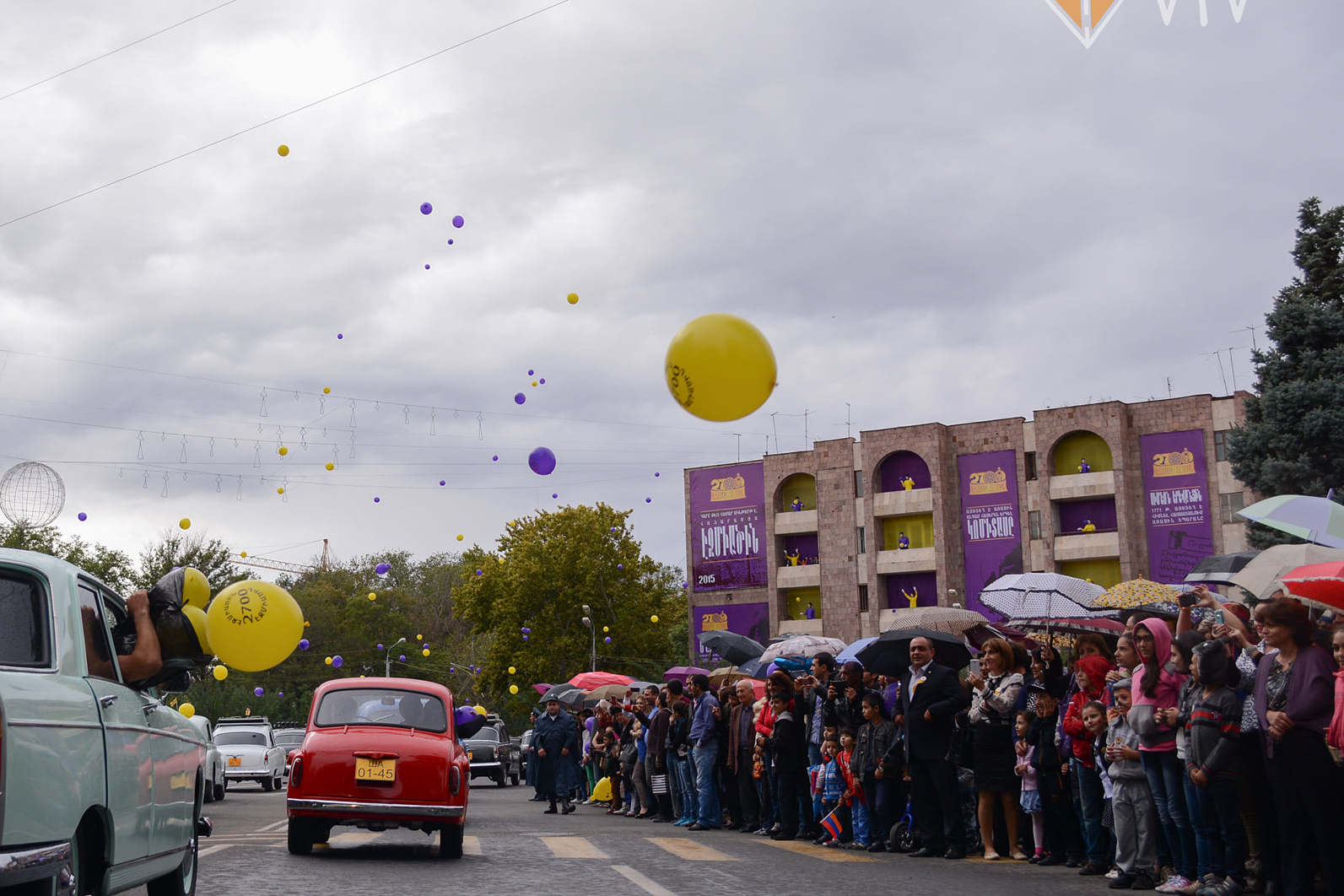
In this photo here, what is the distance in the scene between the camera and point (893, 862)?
1267 centimetres

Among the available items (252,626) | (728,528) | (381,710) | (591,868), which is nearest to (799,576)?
(728,528)

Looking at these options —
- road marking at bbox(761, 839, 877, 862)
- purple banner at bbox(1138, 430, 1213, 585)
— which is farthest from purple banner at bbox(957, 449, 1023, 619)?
road marking at bbox(761, 839, 877, 862)

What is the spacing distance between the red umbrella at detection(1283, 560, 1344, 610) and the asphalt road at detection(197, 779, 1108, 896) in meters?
2.63

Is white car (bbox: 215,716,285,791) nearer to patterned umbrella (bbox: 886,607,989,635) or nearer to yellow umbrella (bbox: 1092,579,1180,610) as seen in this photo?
patterned umbrella (bbox: 886,607,989,635)

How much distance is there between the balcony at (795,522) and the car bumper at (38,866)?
68745 mm

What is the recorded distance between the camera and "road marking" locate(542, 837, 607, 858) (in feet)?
42.8

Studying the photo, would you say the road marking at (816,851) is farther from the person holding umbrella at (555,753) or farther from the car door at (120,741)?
the person holding umbrella at (555,753)

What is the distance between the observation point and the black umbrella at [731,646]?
2425 centimetres

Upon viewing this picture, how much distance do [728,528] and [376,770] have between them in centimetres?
6553

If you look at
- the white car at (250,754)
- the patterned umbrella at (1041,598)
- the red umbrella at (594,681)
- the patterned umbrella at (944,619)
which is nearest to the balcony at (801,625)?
the white car at (250,754)

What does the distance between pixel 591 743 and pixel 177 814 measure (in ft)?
61.1

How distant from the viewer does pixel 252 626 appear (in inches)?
613

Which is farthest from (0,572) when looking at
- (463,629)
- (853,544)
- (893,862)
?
(463,629)

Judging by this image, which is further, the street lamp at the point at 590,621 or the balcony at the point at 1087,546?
the balcony at the point at 1087,546
